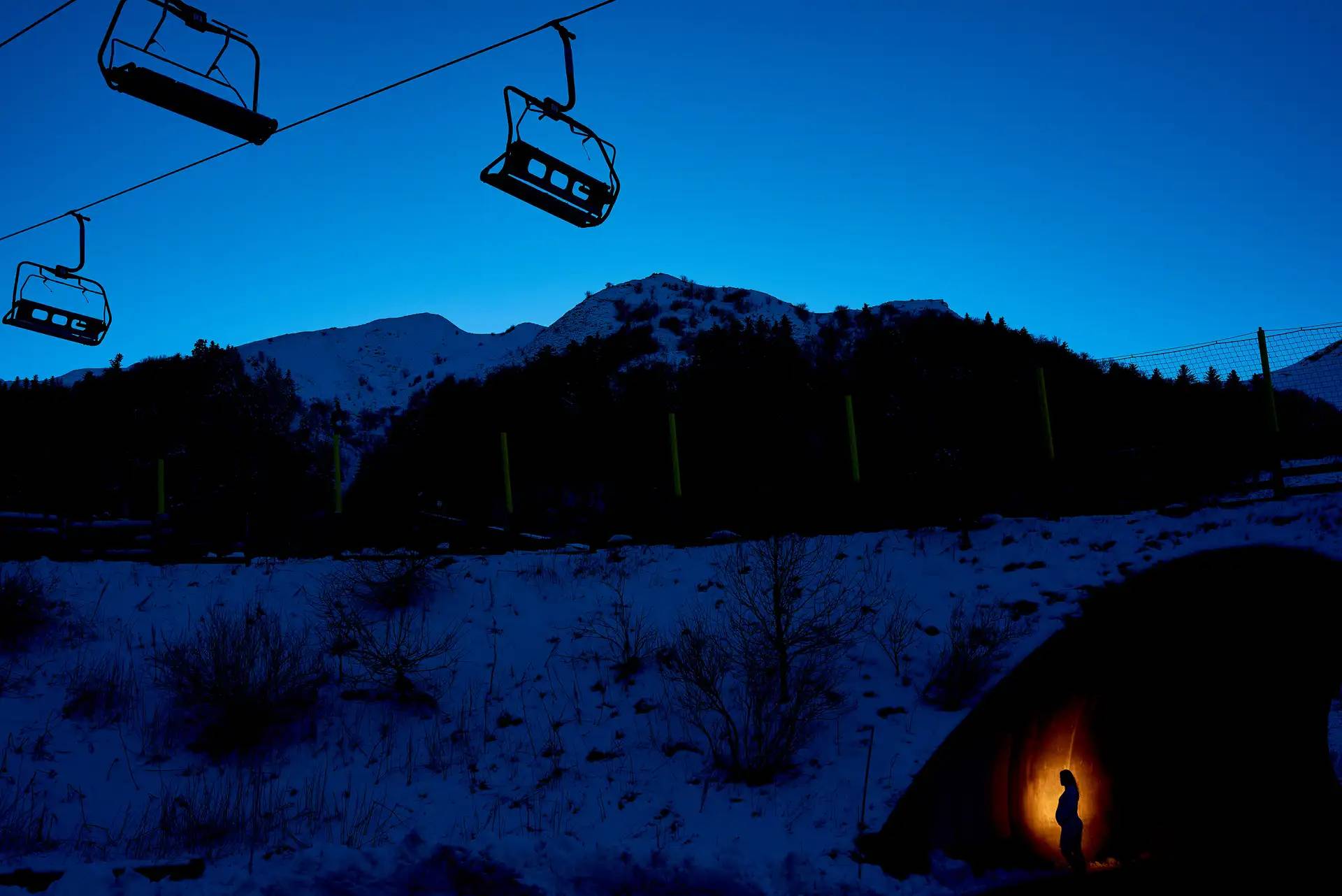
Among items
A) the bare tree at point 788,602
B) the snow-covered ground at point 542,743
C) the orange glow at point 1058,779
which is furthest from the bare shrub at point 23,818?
the orange glow at point 1058,779

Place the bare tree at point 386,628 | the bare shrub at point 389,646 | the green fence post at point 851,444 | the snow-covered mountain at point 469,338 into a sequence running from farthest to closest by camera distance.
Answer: the snow-covered mountain at point 469,338
the green fence post at point 851,444
the bare tree at point 386,628
the bare shrub at point 389,646

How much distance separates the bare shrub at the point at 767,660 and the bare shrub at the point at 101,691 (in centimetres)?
643

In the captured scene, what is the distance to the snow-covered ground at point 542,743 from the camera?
7672 millimetres

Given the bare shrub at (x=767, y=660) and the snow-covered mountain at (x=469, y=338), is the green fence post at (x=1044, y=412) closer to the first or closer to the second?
the bare shrub at (x=767, y=660)

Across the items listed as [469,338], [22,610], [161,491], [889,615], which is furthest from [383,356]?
[889,615]

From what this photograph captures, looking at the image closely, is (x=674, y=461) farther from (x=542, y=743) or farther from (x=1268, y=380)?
(x=1268, y=380)

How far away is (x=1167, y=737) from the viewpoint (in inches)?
352

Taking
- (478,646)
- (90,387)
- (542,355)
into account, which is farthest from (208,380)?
(478,646)

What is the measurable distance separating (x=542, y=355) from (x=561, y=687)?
38.2m

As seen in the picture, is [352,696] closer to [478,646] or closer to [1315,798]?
[478,646]

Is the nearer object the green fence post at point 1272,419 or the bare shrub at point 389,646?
the bare shrub at point 389,646

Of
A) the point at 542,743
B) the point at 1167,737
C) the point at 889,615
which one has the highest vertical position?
the point at 889,615

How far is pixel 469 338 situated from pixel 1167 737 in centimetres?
7888

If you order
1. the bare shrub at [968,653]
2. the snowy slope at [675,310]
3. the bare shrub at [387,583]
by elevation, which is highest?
the snowy slope at [675,310]
